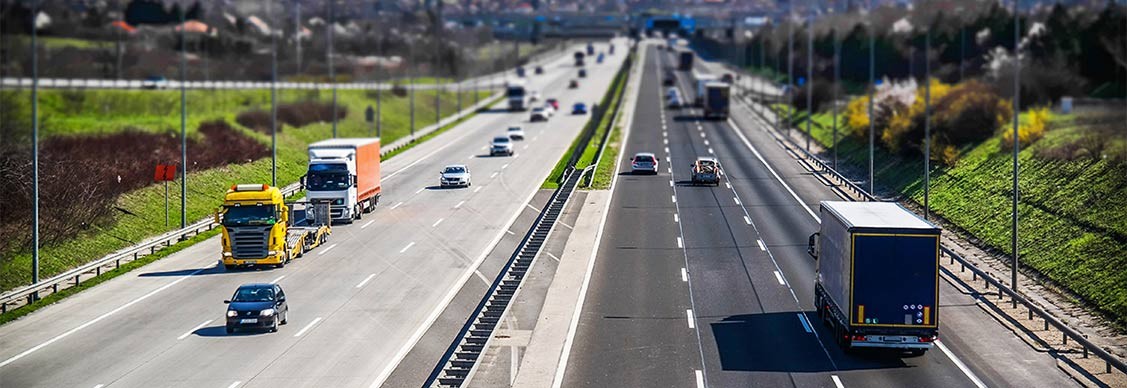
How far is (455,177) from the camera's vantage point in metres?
79.2

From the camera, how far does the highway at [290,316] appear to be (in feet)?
110

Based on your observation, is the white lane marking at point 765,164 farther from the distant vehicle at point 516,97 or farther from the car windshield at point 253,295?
the distant vehicle at point 516,97

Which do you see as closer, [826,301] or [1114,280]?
[826,301]

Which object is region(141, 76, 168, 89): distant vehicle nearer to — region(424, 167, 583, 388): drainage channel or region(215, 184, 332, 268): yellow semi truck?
region(424, 167, 583, 388): drainage channel

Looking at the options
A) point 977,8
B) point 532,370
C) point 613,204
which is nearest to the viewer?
point 532,370

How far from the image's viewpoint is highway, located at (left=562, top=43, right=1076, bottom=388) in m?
32.4

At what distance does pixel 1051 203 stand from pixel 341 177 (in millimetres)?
31293

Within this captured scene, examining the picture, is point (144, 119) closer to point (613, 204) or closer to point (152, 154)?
point (152, 154)

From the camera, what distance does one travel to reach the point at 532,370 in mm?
33000

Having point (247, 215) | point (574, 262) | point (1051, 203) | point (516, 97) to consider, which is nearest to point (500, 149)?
point (1051, 203)

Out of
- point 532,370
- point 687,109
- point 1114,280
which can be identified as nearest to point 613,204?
point 1114,280

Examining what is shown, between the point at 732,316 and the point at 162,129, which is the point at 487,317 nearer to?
the point at 732,316

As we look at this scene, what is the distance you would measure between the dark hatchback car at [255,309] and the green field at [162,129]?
12.8 metres

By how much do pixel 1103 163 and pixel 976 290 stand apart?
19.5m
